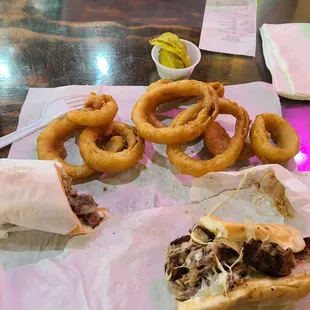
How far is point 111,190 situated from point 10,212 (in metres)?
0.44

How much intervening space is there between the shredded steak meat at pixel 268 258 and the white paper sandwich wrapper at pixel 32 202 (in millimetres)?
577

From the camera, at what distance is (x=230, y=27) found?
8.45 ft

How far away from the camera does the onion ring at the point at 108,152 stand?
167 cm

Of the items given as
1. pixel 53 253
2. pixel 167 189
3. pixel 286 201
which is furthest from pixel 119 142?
pixel 286 201

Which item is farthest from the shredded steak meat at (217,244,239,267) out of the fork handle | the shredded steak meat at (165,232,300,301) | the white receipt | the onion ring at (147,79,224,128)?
the white receipt

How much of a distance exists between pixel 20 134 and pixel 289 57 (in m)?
1.43

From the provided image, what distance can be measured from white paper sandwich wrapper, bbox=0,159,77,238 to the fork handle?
1.29 feet

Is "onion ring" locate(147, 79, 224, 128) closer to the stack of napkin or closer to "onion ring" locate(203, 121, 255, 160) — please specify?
"onion ring" locate(203, 121, 255, 160)

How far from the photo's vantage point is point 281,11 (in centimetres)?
283

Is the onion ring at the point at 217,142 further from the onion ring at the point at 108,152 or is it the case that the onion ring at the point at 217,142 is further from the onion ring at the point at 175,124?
the onion ring at the point at 108,152

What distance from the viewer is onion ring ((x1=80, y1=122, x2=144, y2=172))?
167 centimetres

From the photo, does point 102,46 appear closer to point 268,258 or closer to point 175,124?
point 175,124

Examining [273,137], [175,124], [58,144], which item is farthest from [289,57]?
[58,144]

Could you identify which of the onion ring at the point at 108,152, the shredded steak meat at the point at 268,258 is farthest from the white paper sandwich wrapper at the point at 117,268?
the onion ring at the point at 108,152
